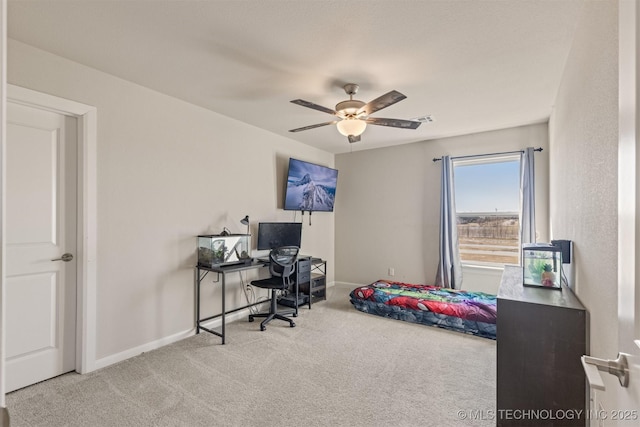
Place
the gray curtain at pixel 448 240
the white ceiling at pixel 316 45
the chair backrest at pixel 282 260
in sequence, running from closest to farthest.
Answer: the white ceiling at pixel 316 45
the chair backrest at pixel 282 260
the gray curtain at pixel 448 240

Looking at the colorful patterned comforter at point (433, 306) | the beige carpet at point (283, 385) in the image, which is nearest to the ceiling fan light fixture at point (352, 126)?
the beige carpet at point (283, 385)

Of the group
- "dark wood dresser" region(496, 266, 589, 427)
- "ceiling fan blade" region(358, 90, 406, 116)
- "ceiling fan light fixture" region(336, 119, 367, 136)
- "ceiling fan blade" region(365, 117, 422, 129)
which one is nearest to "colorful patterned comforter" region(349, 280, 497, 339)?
"dark wood dresser" region(496, 266, 589, 427)

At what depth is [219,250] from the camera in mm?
3314

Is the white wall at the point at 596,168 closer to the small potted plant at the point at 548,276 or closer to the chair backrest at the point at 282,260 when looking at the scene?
the small potted plant at the point at 548,276

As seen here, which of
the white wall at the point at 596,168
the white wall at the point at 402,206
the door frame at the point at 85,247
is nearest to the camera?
the white wall at the point at 596,168

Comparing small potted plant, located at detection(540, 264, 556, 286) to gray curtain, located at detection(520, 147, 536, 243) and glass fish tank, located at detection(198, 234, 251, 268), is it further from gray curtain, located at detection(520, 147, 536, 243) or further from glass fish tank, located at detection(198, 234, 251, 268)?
glass fish tank, located at detection(198, 234, 251, 268)

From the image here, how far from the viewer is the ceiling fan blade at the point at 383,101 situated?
2240 millimetres

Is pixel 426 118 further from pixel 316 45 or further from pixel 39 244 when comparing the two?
pixel 39 244

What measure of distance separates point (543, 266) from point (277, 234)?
3031 mm

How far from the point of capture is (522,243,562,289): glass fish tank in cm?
194

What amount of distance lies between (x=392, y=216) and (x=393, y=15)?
3599mm

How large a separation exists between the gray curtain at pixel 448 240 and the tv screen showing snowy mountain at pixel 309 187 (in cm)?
184

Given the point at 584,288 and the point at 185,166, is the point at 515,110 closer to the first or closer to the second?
the point at 584,288

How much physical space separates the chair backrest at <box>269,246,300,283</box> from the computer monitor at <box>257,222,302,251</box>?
0.53 metres
